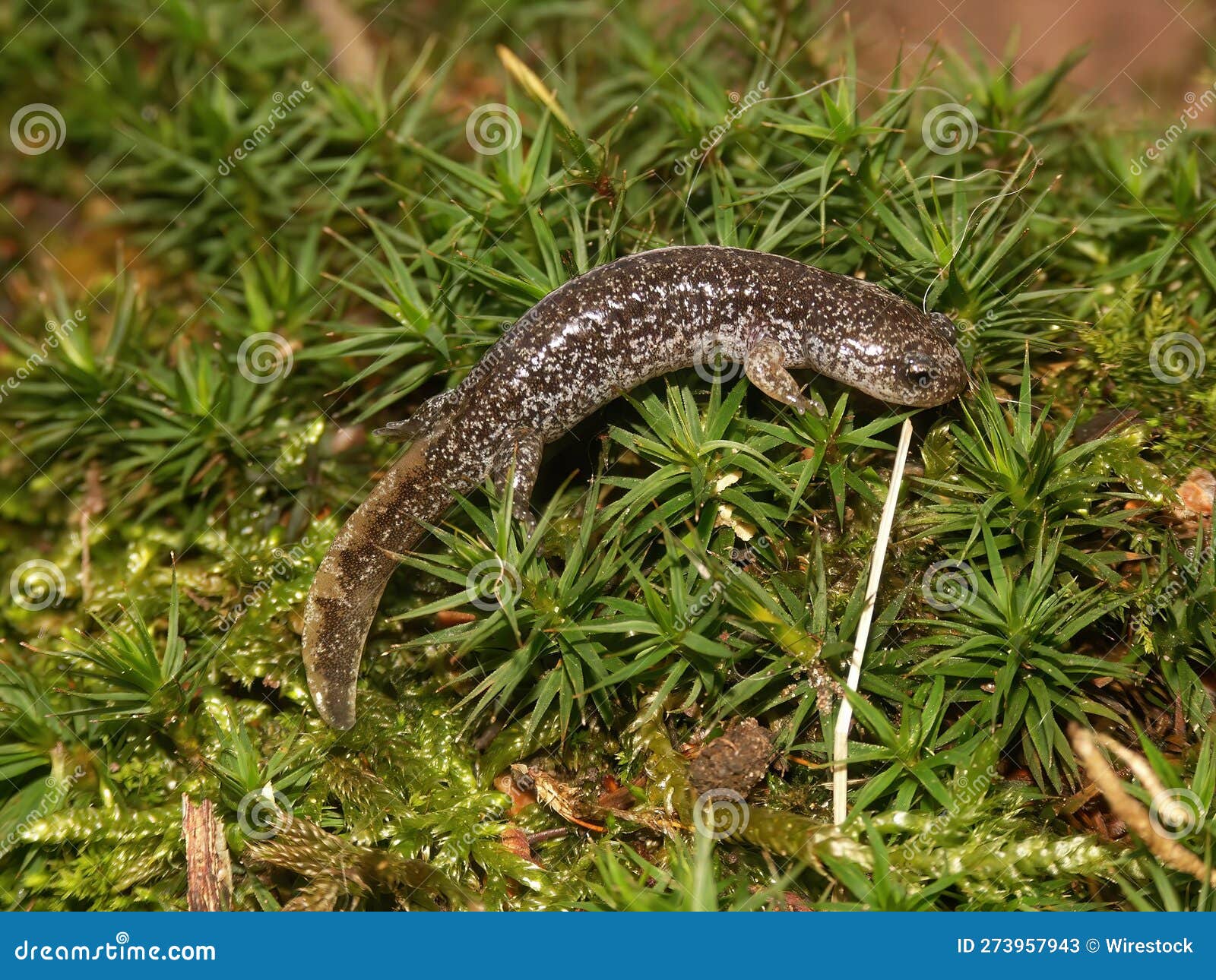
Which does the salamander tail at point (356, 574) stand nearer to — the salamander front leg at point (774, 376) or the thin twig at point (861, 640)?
the salamander front leg at point (774, 376)

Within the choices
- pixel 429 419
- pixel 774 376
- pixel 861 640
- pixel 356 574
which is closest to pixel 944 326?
pixel 774 376

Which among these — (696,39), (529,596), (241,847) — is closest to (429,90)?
(696,39)

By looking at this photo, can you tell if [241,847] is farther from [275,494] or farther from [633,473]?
[633,473]

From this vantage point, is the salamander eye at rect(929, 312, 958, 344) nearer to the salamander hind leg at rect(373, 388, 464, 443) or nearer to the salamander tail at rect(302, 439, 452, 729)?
the salamander hind leg at rect(373, 388, 464, 443)

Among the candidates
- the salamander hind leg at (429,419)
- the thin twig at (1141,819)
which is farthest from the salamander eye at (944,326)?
the salamander hind leg at (429,419)

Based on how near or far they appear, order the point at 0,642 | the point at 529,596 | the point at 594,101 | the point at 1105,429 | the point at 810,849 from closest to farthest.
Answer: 1. the point at 810,849
2. the point at 529,596
3. the point at 1105,429
4. the point at 0,642
5. the point at 594,101

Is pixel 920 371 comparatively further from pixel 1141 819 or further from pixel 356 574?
pixel 356 574
